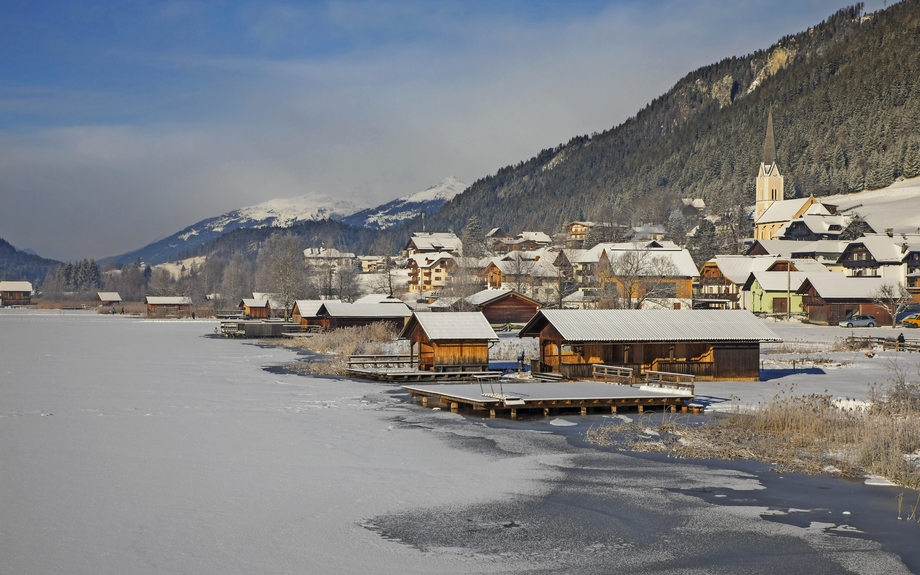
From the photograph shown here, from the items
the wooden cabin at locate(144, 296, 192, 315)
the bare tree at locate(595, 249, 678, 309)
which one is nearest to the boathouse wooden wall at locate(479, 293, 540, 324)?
→ the bare tree at locate(595, 249, 678, 309)

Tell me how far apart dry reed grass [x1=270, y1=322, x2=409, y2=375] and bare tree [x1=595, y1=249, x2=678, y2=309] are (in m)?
23.2

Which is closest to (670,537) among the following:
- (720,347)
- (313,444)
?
(313,444)

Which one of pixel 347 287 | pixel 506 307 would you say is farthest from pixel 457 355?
pixel 347 287

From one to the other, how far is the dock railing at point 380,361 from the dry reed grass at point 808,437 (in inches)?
846

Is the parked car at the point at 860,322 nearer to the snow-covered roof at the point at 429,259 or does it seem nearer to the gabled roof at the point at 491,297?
the gabled roof at the point at 491,297

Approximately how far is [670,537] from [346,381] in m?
28.7

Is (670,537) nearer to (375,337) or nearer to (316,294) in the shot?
(375,337)

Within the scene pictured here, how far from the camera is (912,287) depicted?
10188cm

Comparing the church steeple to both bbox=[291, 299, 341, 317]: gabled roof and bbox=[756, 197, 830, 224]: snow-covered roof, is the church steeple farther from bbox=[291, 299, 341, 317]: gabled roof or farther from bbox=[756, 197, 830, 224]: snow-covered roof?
bbox=[291, 299, 341, 317]: gabled roof

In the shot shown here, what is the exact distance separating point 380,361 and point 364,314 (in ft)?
87.9

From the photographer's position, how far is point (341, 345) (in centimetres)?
6238

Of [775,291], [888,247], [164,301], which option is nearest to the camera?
[775,291]

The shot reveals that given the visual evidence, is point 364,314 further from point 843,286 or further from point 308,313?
point 843,286

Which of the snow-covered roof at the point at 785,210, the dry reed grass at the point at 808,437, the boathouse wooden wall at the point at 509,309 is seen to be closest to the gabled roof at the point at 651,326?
the dry reed grass at the point at 808,437
